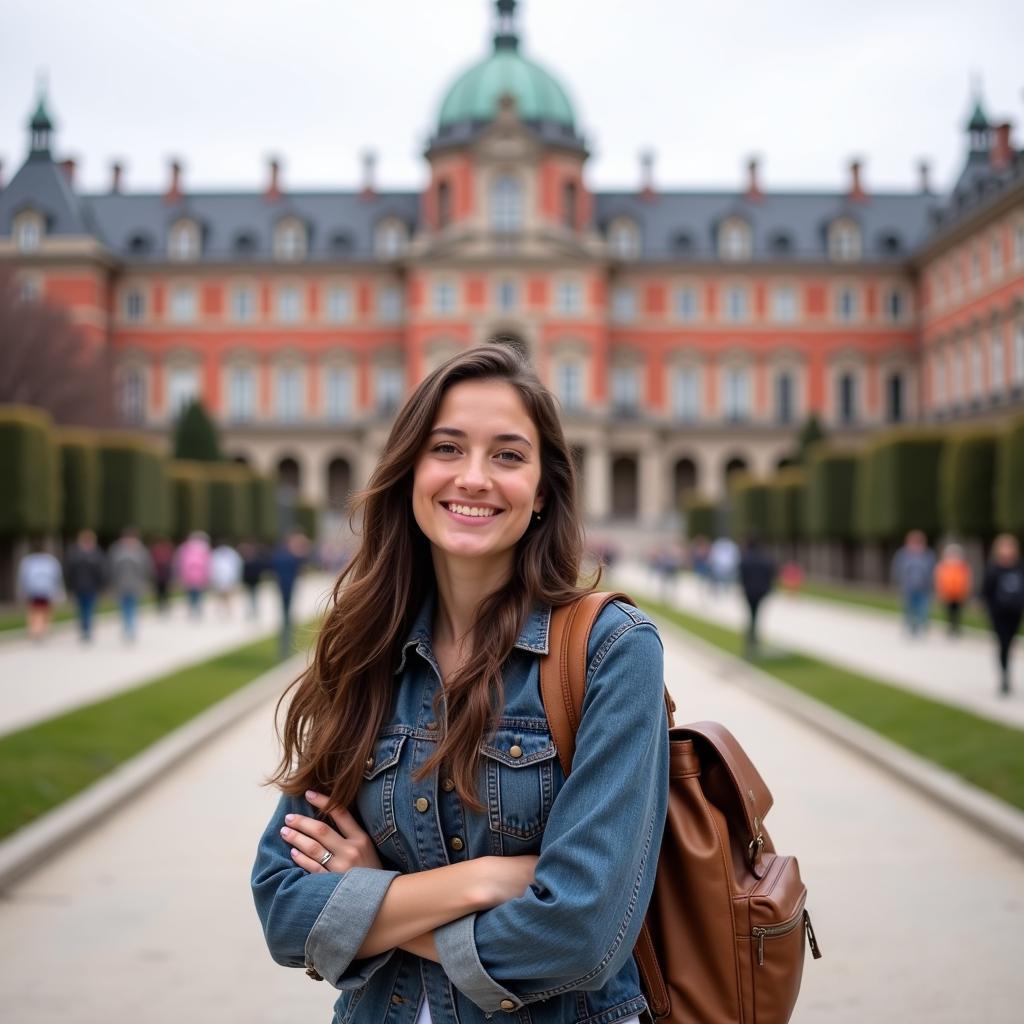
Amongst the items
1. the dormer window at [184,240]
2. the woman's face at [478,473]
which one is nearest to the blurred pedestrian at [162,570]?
the woman's face at [478,473]

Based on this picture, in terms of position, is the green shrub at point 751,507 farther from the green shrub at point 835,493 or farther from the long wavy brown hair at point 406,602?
the long wavy brown hair at point 406,602

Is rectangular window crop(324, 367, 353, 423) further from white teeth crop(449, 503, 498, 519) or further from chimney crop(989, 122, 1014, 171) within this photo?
white teeth crop(449, 503, 498, 519)

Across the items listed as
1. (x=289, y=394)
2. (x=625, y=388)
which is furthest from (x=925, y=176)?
(x=289, y=394)

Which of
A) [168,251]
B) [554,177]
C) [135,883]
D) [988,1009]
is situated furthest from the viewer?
[168,251]

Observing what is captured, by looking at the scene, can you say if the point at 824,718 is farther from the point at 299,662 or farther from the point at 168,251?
the point at 168,251

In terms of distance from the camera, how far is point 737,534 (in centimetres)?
4175

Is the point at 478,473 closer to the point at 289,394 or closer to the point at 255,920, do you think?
the point at 255,920

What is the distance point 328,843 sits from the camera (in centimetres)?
198

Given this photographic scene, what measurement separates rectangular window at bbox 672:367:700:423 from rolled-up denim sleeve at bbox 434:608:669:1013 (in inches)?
2275

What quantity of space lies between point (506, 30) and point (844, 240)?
1886cm

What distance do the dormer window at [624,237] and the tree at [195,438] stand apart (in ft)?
82.3

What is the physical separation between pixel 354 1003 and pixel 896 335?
6047cm

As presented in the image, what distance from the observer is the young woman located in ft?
5.86

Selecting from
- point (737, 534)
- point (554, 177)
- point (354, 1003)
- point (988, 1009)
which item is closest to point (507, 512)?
point (354, 1003)
